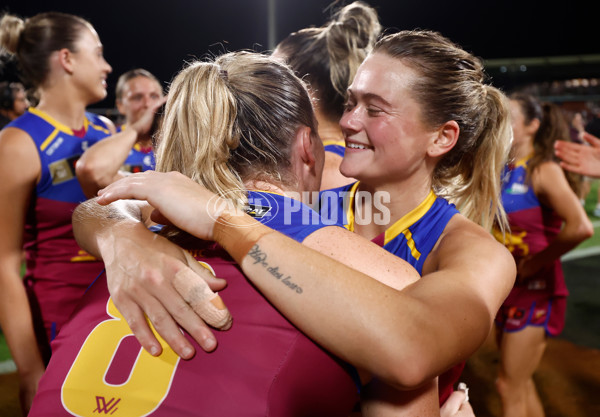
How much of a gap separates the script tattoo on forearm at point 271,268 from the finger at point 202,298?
0.13 m

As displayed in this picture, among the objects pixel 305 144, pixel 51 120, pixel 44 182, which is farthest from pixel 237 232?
pixel 51 120

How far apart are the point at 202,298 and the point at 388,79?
115 cm

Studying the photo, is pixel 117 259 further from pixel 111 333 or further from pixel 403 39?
pixel 403 39

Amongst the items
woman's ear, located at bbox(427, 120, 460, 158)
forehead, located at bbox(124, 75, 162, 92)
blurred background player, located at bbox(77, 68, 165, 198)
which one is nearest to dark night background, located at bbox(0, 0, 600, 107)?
forehead, located at bbox(124, 75, 162, 92)

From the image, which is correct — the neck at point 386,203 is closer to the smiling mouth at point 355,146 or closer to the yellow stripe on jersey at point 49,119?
the smiling mouth at point 355,146

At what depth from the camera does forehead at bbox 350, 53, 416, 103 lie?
1.91 meters

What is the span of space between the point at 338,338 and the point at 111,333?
1.94ft

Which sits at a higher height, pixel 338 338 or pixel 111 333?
pixel 338 338

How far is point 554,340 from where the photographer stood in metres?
5.63

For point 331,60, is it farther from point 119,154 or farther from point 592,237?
point 592,237

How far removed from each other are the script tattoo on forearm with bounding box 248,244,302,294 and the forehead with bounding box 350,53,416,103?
0.98 metres

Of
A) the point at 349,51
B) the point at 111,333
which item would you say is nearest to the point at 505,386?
the point at 349,51

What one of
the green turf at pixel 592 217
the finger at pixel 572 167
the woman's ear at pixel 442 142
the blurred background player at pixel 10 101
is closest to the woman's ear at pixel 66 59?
the woman's ear at pixel 442 142

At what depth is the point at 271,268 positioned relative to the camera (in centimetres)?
114
